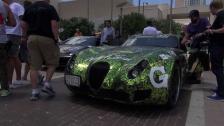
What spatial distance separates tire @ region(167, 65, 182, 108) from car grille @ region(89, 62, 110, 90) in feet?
3.11

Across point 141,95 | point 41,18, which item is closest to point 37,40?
point 41,18

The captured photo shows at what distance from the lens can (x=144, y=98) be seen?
598 cm

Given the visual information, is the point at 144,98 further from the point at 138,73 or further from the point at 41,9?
the point at 41,9

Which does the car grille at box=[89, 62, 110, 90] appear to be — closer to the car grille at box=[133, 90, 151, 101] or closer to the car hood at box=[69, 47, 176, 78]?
the car hood at box=[69, 47, 176, 78]

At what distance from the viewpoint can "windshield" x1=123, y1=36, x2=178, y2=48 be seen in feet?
27.2

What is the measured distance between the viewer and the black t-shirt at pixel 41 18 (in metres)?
6.70

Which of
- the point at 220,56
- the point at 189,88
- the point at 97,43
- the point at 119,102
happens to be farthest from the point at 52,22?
the point at 97,43

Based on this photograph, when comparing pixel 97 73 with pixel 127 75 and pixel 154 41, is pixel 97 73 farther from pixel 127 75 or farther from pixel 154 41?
pixel 154 41

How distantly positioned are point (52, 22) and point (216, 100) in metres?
3.07

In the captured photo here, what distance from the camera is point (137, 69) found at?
6.00 m

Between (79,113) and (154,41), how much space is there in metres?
3.02

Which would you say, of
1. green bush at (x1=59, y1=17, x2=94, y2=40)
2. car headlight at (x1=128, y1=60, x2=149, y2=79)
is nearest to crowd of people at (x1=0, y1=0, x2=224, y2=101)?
car headlight at (x1=128, y1=60, x2=149, y2=79)

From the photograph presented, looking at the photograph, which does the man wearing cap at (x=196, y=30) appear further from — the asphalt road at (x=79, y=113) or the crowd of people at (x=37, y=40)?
the crowd of people at (x=37, y=40)

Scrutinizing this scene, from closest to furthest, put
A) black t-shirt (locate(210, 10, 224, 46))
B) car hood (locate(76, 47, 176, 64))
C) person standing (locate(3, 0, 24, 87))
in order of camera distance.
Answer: car hood (locate(76, 47, 176, 64))
black t-shirt (locate(210, 10, 224, 46))
person standing (locate(3, 0, 24, 87))
